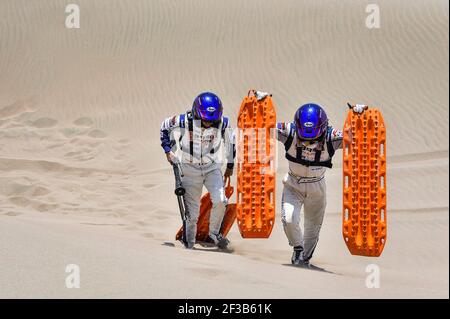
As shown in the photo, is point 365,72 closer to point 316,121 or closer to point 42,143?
point 42,143

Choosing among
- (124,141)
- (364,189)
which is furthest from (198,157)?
(124,141)

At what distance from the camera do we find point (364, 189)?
9078mm

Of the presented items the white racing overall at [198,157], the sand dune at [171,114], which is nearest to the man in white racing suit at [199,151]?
the white racing overall at [198,157]

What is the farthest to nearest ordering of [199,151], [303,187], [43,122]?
[43,122]
[199,151]
[303,187]

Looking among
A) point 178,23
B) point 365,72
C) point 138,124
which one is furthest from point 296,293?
point 178,23

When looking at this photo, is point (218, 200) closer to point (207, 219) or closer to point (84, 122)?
point (207, 219)

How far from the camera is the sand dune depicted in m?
7.95

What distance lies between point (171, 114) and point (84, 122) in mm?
2173

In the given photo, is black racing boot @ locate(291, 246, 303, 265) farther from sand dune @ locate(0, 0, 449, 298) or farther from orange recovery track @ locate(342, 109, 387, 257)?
orange recovery track @ locate(342, 109, 387, 257)

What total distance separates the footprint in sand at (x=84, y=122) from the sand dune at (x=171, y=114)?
0.09 m

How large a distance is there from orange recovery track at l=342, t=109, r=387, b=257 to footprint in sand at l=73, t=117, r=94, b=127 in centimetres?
1258

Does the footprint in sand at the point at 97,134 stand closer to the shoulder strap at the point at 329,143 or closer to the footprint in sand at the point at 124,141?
the footprint in sand at the point at 124,141

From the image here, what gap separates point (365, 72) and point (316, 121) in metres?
13.8

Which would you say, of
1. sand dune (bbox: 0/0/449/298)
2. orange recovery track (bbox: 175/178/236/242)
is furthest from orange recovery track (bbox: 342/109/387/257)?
orange recovery track (bbox: 175/178/236/242)
